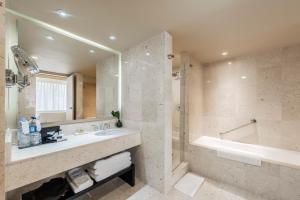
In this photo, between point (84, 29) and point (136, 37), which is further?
point (136, 37)

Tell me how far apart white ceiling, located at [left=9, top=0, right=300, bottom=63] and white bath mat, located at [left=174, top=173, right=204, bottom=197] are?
2226 millimetres

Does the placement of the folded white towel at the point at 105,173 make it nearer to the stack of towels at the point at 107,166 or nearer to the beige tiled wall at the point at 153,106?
the stack of towels at the point at 107,166

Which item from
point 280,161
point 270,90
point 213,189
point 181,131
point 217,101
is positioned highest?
point 270,90

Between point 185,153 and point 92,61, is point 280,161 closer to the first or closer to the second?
point 185,153

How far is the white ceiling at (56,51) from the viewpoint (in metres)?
1.55

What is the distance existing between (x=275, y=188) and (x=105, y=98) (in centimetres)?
278

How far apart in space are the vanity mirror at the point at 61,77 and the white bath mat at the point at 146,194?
1270 millimetres

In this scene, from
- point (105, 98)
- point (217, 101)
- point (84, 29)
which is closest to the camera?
point (84, 29)

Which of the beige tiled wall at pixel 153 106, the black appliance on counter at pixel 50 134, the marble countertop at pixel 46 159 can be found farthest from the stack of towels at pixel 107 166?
the black appliance on counter at pixel 50 134

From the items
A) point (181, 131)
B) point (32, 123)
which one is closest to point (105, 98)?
point (32, 123)

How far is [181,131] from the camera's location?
2.63m

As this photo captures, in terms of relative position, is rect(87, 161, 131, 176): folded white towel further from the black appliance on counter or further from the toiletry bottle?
the toiletry bottle

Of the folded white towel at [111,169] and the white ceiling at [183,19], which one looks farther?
the folded white towel at [111,169]

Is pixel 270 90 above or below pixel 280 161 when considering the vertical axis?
above
